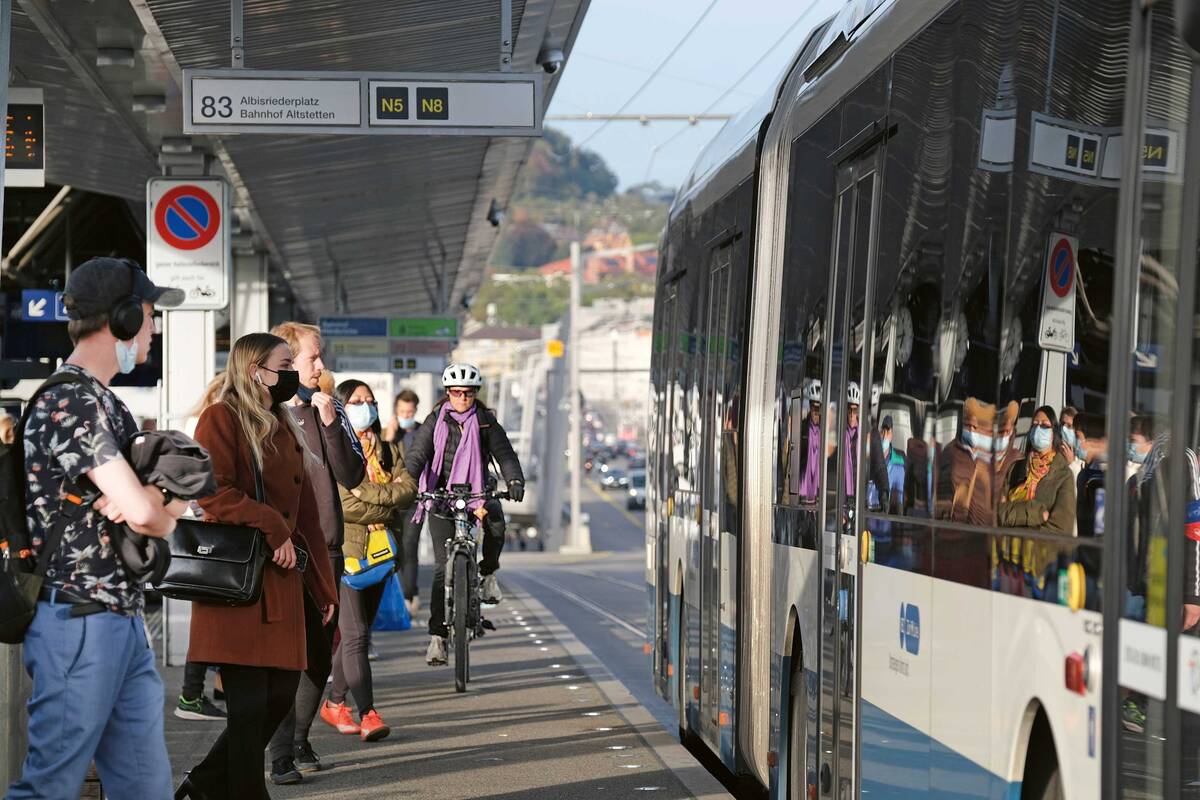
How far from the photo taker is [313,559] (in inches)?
285

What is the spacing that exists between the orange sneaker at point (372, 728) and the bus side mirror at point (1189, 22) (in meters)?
7.67

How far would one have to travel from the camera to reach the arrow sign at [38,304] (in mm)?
23125

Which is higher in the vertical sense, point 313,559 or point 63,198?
point 63,198

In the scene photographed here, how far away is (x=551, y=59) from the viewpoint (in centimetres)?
1392

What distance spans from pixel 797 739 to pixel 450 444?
239 inches

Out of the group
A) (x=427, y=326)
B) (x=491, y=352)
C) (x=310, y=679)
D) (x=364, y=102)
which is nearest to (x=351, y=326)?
(x=427, y=326)

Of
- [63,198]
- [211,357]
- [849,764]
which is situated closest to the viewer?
[849,764]

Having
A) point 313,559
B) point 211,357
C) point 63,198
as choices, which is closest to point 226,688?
point 313,559

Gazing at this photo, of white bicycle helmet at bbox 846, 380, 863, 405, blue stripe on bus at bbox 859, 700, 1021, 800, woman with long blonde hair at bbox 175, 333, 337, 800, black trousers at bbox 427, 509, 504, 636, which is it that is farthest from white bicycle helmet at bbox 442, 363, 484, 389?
blue stripe on bus at bbox 859, 700, 1021, 800

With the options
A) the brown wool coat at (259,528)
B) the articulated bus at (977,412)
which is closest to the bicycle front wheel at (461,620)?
the articulated bus at (977,412)

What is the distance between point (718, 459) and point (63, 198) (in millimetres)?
17434

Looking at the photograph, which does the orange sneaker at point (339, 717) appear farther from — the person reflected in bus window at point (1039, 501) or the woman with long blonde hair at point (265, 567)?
the person reflected in bus window at point (1039, 501)

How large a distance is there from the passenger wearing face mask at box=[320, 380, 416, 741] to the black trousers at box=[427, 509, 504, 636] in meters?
1.67

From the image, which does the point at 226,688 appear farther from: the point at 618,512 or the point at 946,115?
the point at 618,512
